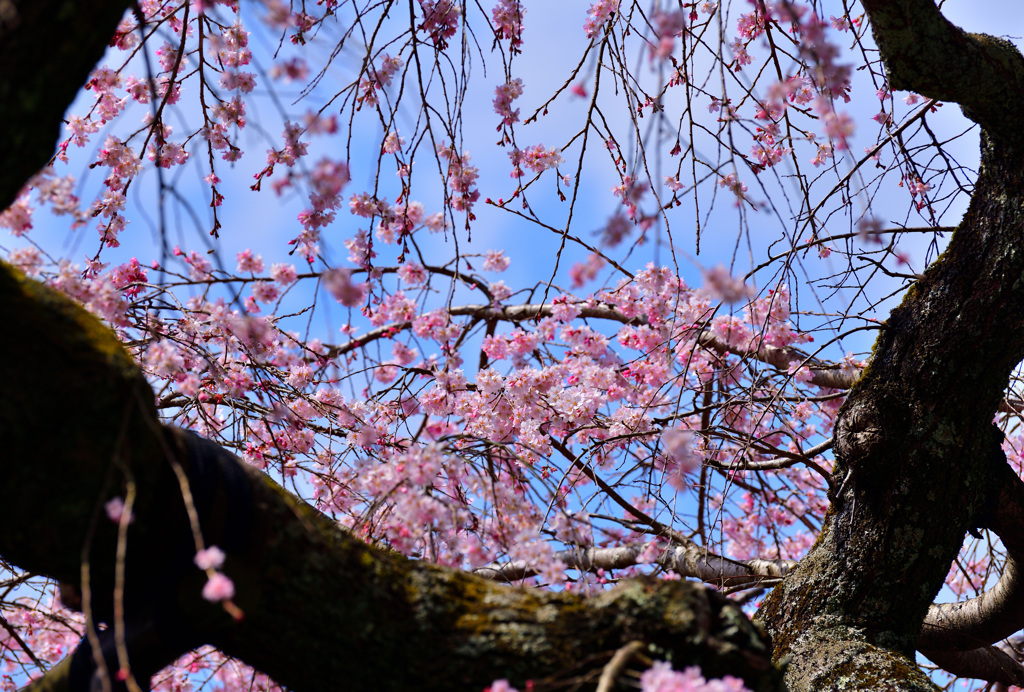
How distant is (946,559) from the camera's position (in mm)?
2152

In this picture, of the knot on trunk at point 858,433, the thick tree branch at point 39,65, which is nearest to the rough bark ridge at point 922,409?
the knot on trunk at point 858,433

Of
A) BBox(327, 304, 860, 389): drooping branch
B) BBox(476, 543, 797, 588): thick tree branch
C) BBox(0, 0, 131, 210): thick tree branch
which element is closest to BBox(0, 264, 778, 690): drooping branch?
BBox(0, 0, 131, 210): thick tree branch

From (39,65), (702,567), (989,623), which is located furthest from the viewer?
(702,567)

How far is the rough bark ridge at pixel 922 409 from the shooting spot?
204cm

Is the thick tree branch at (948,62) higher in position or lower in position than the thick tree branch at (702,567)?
higher

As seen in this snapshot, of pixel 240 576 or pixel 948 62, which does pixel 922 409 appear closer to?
pixel 948 62

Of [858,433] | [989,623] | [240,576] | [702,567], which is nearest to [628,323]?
[702,567]

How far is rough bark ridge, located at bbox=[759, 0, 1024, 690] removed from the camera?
2043 mm

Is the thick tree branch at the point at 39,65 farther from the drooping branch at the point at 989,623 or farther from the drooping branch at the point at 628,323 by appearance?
the drooping branch at the point at 989,623

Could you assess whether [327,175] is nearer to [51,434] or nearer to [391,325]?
[51,434]

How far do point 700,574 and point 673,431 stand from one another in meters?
1.03

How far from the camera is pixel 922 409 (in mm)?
2135

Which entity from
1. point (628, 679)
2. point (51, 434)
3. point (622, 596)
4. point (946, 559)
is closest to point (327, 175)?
point (51, 434)

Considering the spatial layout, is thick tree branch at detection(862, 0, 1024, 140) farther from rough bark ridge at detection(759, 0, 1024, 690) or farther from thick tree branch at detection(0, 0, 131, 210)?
thick tree branch at detection(0, 0, 131, 210)
